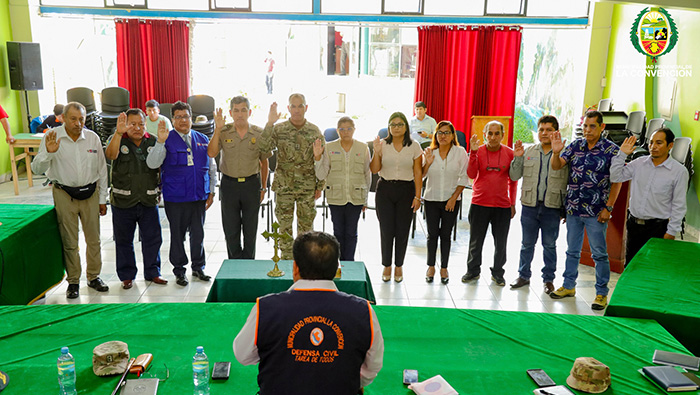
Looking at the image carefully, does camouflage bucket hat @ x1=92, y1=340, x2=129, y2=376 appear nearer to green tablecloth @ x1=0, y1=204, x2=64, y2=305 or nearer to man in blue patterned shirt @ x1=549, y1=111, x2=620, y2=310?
green tablecloth @ x1=0, y1=204, x2=64, y2=305

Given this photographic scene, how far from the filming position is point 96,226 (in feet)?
14.7

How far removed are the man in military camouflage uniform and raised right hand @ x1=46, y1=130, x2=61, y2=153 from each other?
1.59 m

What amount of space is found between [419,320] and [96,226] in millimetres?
2996

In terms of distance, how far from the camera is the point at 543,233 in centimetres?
474

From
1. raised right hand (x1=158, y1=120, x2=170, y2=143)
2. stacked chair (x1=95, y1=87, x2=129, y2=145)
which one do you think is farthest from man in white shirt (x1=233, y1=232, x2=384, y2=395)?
stacked chair (x1=95, y1=87, x2=129, y2=145)

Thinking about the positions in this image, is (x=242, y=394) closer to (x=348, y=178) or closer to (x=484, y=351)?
(x=484, y=351)

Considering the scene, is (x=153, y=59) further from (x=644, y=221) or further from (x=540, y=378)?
(x=540, y=378)

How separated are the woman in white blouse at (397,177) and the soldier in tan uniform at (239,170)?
1.02 metres

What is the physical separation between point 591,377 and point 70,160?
3925mm

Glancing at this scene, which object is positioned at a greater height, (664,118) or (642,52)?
(642,52)

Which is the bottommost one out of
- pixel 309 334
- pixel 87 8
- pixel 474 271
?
pixel 474 271

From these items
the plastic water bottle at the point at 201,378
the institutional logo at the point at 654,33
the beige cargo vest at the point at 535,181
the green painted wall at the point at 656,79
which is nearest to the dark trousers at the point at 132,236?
the plastic water bottle at the point at 201,378

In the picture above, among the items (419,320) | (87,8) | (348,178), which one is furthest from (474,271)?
(87,8)

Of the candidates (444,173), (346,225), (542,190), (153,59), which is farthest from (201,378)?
(153,59)
